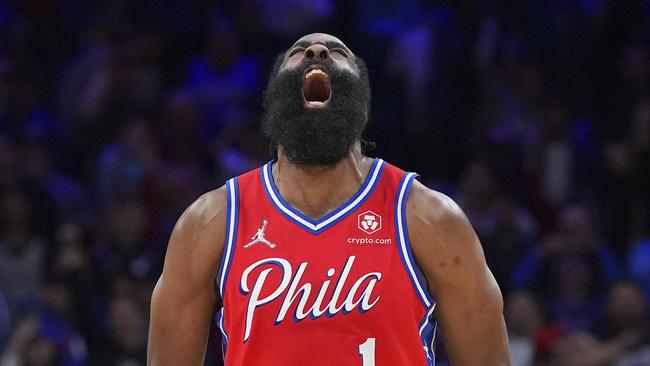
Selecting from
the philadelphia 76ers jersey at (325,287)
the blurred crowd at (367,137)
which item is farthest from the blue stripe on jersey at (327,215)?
the blurred crowd at (367,137)

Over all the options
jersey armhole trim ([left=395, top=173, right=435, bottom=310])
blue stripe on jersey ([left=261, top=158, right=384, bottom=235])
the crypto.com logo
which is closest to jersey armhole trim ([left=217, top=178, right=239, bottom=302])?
blue stripe on jersey ([left=261, top=158, right=384, bottom=235])

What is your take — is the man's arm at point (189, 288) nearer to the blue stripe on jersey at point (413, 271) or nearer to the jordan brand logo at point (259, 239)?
the jordan brand logo at point (259, 239)

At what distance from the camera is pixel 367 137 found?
7734 millimetres

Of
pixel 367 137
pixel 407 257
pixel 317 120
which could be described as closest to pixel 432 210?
pixel 407 257

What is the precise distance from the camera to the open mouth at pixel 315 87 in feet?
11.3

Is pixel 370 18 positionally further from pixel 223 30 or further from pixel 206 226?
pixel 206 226

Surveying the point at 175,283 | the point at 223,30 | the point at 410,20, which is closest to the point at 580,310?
the point at 410,20

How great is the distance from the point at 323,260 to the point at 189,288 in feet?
1.32

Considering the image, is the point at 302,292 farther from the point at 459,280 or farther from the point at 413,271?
the point at 459,280

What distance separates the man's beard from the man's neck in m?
0.05

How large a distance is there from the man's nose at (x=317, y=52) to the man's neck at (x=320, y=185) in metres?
0.29

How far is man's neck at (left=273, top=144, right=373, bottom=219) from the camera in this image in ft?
11.5

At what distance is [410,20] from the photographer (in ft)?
27.5

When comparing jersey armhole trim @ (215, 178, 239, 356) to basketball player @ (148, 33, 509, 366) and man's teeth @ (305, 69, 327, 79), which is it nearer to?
basketball player @ (148, 33, 509, 366)
